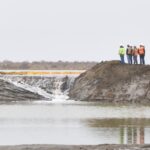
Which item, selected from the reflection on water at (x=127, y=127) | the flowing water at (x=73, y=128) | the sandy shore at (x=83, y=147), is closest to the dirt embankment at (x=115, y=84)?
the flowing water at (x=73, y=128)

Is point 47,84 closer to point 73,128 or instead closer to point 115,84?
point 115,84

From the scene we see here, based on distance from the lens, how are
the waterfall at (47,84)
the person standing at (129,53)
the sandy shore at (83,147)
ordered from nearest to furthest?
1. the sandy shore at (83,147)
2. the person standing at (129,53)
3. the waterfall at (47,84)

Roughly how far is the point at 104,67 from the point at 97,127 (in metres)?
32.6

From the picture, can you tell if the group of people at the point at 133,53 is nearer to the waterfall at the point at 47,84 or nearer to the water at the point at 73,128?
the waterfall at the point at 47,84

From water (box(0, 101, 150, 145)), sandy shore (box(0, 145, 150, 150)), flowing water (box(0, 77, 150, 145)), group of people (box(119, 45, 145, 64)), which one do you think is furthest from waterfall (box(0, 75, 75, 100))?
sandy shore (box(0, 145, 150, 150))

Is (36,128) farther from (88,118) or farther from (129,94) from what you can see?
(129,94)

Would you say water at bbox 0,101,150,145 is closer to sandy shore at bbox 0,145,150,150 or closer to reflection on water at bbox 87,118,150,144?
reflection on water at bbox 87,118,150,144

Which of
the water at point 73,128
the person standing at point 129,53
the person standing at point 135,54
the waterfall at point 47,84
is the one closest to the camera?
the water at point 73,128

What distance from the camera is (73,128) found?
3341 cm

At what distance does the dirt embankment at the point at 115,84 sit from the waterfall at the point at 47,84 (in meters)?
2.29

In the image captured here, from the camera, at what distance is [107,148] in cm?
2294

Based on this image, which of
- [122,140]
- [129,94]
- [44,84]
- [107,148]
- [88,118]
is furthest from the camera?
[44,84]

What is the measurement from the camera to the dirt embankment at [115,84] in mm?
61062

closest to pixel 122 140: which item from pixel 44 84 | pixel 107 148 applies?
pixel 107 148
